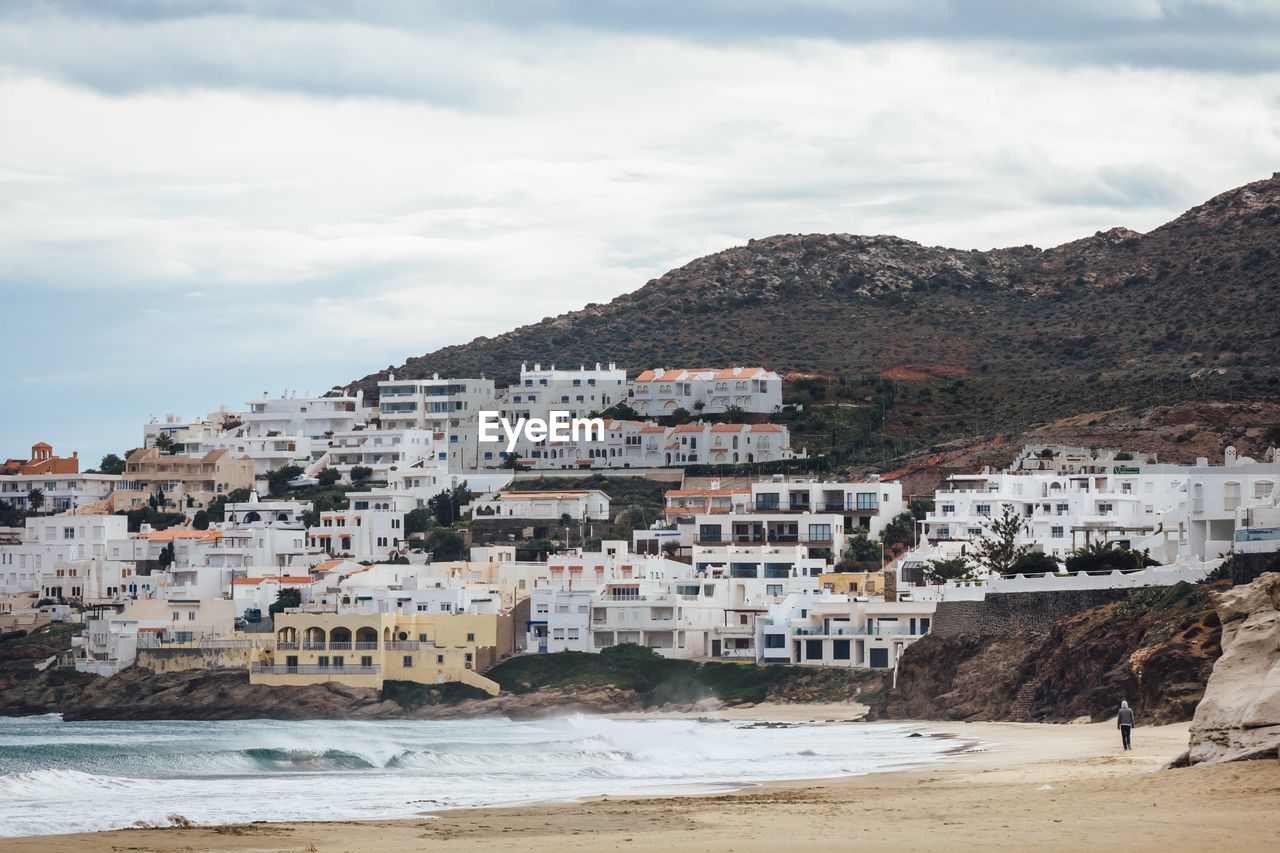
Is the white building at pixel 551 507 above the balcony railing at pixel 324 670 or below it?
above

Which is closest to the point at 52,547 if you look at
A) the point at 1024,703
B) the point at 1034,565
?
the point at 1034,565

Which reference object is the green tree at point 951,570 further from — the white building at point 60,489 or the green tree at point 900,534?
the white building at point 60,489

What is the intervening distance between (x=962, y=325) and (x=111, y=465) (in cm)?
5596

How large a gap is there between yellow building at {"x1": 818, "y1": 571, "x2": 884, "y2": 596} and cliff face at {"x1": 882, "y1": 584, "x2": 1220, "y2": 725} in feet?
50.7

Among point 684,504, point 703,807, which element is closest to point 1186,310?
point 684,504

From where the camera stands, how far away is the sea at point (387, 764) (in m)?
38.2

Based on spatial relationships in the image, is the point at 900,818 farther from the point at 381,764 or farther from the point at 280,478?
the point at 280,478

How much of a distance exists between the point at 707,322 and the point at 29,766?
331 ft

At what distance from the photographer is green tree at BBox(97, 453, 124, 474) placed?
4592 inches

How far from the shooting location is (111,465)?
117938 millimetres

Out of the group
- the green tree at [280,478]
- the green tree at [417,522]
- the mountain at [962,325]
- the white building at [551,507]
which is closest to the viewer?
the white building at [551,507]

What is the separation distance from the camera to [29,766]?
5356 centimetres

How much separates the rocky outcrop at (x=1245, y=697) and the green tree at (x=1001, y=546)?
35581mm

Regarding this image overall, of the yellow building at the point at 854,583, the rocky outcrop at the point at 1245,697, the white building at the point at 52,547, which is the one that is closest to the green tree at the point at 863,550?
the yellow building at the point at 854,583
